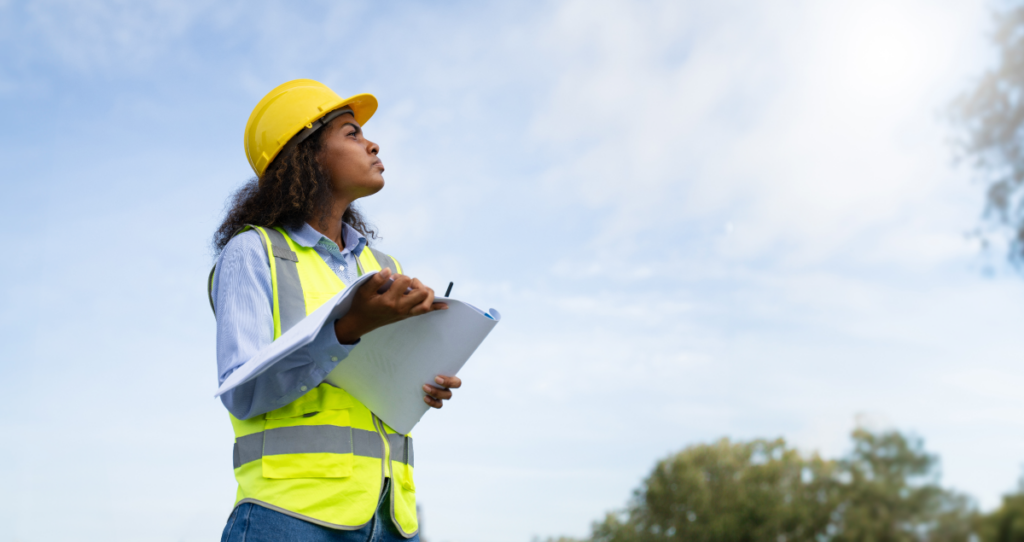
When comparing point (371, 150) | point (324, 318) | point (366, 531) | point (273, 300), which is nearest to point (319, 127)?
point (371, 150)

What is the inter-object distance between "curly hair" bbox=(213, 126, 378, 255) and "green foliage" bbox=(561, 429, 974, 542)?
65.7 feet

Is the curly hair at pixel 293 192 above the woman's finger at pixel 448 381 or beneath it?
above

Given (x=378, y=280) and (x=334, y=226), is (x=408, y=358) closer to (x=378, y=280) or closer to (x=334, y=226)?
(x=378, y=280)

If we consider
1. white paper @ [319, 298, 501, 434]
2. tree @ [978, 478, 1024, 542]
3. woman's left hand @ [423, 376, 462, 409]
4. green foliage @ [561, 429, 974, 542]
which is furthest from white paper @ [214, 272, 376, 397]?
green foliage @ [561, 429, 974, 542]

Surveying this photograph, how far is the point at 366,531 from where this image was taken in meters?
1.97

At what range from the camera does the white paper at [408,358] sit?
189cm

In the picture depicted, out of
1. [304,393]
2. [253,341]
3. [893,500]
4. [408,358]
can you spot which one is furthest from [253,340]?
[893,500]

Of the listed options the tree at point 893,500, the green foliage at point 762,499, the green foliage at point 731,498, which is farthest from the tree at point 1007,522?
the green foliage at point 731,498

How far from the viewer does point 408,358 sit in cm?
199

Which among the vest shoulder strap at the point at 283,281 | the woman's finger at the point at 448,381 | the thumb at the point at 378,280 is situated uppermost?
the vest shoulder strap at the point at 283,281

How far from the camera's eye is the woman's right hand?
1678 millimetres

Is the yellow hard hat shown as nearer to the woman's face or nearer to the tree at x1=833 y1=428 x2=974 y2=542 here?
the woman's face

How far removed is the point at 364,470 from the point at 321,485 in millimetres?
136

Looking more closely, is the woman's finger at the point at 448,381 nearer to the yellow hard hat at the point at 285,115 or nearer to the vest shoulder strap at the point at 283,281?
the vest shoulder strap at the point at 283,281
